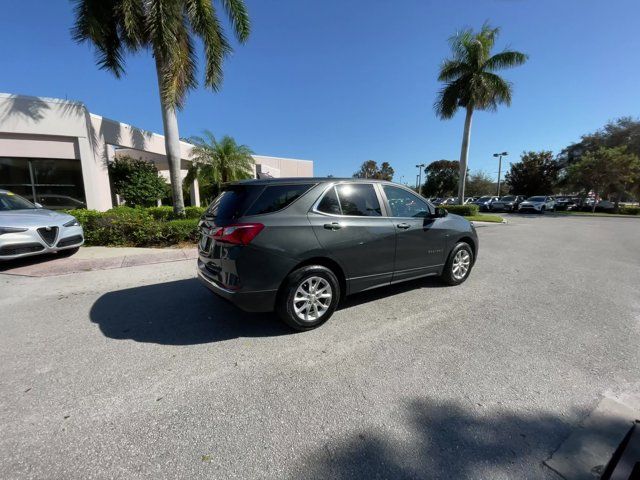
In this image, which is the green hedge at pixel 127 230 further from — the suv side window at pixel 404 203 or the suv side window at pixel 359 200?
the suv side window at pixel 404 203

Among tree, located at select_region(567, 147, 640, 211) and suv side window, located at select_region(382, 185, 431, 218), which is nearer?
suv side window, located at select_region(382, 185, 431, 218)

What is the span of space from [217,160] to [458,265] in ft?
51.3

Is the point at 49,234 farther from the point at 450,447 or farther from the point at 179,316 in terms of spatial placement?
the point at 450,447

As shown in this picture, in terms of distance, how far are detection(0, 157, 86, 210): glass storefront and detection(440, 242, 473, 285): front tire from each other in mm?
13074

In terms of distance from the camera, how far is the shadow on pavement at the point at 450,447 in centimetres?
177

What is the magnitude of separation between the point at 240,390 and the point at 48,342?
2408mm

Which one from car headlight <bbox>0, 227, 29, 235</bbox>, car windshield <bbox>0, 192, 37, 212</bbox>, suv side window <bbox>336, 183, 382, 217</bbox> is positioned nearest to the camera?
suv side window <bbox>336, 183, 382, 217</bbox>

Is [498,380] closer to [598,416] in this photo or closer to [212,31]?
[598,416]

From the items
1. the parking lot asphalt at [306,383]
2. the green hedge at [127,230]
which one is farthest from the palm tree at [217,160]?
the parking lot asphalt at [306,383]

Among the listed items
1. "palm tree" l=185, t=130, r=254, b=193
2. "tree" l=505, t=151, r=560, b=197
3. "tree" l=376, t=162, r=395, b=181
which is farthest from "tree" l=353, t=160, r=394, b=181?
"palm tree" l=185, t=130, r=254, b=193

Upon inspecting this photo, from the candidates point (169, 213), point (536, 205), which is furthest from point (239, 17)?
point (536, 205)

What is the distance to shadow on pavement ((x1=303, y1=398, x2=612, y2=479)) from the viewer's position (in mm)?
1771

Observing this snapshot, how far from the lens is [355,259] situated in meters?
3.75

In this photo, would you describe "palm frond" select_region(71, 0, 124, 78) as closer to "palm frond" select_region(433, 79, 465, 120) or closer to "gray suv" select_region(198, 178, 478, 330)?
"gray suv" select_region(198, 178, 478, 330)
